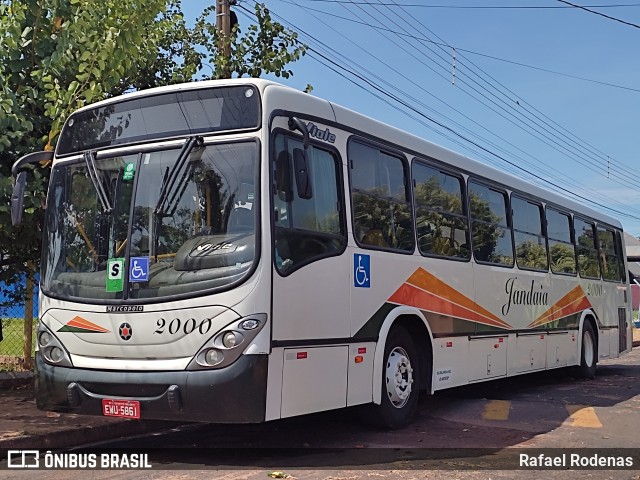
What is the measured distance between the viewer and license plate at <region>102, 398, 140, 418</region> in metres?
6.19

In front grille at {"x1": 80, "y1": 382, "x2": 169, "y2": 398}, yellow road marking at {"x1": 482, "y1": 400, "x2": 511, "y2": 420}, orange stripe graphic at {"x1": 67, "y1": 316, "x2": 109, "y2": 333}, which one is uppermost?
orange stripe graphic at {"x1": 67, "y1": 316, "x2": 109, "y2": 333}

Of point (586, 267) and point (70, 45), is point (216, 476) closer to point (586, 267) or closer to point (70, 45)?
point (70, 45)

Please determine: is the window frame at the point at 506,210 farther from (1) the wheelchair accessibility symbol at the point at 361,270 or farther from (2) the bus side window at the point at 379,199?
(1) the wheelchair accessibility symbol at the point at 361,270

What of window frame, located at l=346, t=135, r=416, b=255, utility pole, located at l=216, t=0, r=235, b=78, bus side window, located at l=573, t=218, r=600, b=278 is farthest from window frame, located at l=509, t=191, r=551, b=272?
utility pole, located at l=216, t=0, r=235, b=78

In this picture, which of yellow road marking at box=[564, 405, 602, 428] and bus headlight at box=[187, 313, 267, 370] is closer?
bus headlight at box=[187, 313, 267, 370]

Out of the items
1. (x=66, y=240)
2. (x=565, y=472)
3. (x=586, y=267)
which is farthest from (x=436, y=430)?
(x=586, y=267)

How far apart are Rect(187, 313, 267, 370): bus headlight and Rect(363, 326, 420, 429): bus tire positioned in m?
2.19

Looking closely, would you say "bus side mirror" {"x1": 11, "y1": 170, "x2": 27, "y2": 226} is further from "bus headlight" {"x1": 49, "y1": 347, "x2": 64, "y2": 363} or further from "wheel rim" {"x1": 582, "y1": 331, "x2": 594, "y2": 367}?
"wheel rim" {"x1": 582, "y1": 331, "x2": 594, "y2": 367}

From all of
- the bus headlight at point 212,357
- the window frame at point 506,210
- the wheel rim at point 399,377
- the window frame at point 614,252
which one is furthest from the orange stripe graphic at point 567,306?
the bus headlight at point 212,357

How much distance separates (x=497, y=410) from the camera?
1009cm

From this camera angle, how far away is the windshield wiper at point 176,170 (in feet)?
21.5

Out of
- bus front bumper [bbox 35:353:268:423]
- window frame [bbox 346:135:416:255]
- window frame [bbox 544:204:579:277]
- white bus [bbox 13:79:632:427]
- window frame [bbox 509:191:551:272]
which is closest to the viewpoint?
bus front bumper [bbox 35:353:268:423]

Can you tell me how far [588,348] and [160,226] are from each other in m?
10.9

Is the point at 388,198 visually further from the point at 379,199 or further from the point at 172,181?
the point at 172,181
